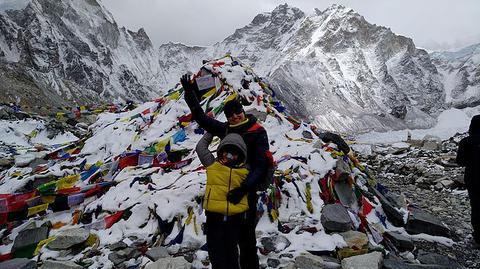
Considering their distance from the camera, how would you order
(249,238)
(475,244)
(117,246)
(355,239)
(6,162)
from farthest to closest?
(6,162) → (475,244) → (117,246) → (355,239) → (249,238)

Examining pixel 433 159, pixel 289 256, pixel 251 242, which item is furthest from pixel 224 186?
pixel 433 159

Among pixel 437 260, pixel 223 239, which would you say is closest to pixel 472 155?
pixel 437 260

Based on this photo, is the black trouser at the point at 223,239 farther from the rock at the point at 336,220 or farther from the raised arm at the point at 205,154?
the rock at the point at 336,220

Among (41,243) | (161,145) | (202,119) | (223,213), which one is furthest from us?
(161,145)

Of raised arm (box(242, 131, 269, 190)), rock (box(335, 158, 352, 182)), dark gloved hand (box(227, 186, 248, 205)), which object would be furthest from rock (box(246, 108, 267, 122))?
dark gloved hand (box(227, 186, 248, 205))

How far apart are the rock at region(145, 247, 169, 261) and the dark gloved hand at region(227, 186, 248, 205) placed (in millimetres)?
2317

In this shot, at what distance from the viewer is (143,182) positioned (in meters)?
7.69

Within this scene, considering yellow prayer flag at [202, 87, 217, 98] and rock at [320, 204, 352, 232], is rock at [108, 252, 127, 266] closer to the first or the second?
rock at [320, 204, 352, 232]

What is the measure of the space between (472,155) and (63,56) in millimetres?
134616

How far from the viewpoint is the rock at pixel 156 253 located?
5.46m

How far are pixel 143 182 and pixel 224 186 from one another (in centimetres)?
433

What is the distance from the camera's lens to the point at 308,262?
5.14 meters

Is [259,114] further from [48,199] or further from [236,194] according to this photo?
[236,194]

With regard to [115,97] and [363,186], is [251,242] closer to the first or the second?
[363,186]
